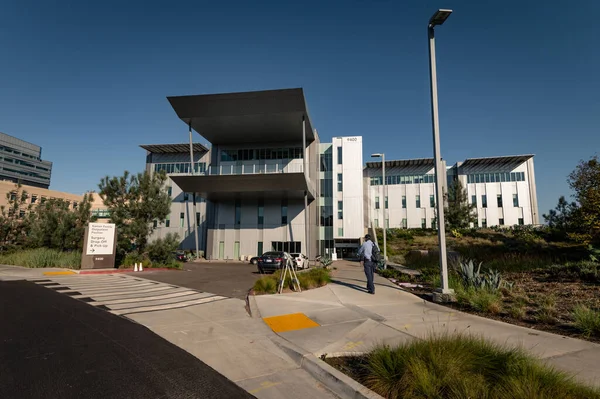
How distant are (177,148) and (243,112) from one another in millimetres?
22975

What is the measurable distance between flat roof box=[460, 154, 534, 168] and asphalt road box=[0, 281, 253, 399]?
65.6 metres

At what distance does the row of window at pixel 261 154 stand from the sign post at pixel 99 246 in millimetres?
21308

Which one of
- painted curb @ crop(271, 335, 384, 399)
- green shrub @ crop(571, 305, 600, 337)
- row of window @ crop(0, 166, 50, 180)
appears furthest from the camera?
row of window @ crop(0, 166, 50, 180)

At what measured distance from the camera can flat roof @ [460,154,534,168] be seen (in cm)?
5878

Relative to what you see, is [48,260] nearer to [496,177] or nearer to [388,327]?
[388,327]

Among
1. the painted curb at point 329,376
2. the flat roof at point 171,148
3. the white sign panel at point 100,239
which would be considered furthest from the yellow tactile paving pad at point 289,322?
the flat roof at point 171,148

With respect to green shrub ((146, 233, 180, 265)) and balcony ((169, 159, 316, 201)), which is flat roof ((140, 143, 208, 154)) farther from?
green shrub ((146, 233, 180, 265))

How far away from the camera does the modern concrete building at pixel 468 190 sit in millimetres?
59531

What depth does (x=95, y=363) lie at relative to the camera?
4.51 metres

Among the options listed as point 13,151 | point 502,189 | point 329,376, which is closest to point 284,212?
point 329,376

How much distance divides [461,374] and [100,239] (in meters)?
22.9

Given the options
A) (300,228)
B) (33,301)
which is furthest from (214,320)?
(300,228)

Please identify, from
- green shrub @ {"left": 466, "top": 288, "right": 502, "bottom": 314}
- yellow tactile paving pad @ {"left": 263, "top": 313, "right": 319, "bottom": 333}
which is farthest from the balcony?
yellow tactile paving pad @ {"left": 263, "top": 313, "right": 319, "bottom": 333}

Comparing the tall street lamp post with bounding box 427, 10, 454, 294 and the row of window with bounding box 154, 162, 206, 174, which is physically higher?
the row of window with bounding box 154, 162, 206, 174
